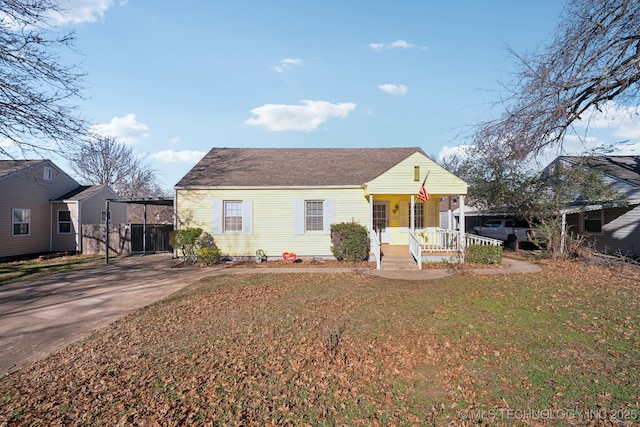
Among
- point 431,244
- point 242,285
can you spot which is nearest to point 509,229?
point 431,244

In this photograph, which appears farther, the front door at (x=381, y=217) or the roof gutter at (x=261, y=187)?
the front door at (x=381, y=217)

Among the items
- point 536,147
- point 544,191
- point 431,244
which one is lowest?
point 431,244

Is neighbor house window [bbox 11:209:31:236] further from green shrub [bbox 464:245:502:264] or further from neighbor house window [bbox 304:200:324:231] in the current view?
green shrub [bbox 464:245:502:264]

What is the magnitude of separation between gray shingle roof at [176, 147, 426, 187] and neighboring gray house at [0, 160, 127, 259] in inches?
334

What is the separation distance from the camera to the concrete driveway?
5.32 meters

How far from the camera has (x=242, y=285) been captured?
9.30 metres

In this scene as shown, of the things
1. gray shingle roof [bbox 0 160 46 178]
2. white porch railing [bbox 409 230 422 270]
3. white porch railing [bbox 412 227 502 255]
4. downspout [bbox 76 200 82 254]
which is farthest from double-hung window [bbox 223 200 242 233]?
gray shingle roof [bbox 0 160 46 178]

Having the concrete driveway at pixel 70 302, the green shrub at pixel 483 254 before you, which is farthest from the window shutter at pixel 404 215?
the concrete driveway at pixel 70 302

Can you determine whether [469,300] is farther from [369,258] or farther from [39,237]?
[39,237]

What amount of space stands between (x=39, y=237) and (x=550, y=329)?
2329cm

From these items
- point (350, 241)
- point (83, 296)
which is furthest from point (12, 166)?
point (350, 241)

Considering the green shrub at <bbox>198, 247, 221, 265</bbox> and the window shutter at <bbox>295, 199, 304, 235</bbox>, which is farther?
the window shutter at <bbox>295, 199, 304, 235</bbox>

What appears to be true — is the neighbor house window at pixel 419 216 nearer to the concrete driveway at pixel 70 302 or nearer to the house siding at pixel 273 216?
the house siding at pixel 273 216

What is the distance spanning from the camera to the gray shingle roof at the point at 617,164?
1524 centimetres
